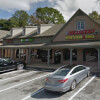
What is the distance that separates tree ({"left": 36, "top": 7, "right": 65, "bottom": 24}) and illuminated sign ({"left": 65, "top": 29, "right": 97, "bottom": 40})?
122ft

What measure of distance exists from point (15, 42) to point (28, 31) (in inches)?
143

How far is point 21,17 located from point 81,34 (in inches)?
1954

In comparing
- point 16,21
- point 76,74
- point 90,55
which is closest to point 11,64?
point 76,74

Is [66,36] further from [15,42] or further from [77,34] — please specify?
[15,42]

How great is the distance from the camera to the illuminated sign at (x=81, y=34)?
17375 millimetres

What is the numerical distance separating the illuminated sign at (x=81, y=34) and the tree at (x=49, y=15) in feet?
122

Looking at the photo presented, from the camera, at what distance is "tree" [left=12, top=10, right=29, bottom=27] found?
60006 millimetres

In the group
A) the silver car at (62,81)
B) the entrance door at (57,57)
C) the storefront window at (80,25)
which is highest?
the storefront window at (80,25)

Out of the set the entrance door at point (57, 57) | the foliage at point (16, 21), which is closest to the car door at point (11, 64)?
the entrance door at point (57, 57)

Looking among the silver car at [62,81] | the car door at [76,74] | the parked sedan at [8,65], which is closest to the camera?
the silver car at [62,81]

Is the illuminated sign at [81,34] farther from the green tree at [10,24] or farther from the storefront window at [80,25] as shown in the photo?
the green tree at [10,24]

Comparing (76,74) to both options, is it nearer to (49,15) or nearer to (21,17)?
(49,15)

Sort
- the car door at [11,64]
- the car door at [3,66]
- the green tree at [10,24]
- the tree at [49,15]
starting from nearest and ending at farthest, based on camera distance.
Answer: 1. the car door at [3,66]
2. the car door at [11,64]
3. the tree at [49,15]
4. the green tree at [10,24]

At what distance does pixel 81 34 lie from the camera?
59.8ft
